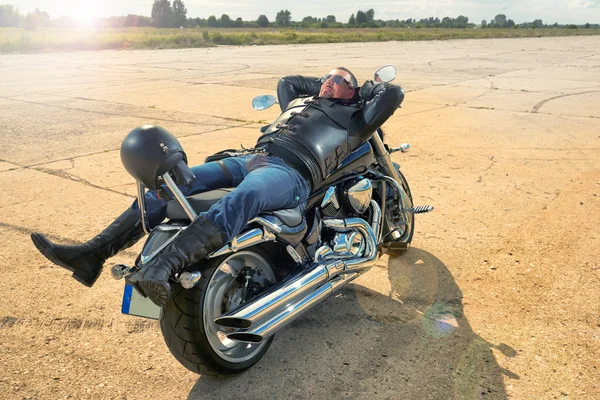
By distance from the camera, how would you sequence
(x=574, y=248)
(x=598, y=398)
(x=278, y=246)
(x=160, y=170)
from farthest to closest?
(x=574, y=248) < (x=278, y=246) < (x=598, y=398) < (x=160, y=170)

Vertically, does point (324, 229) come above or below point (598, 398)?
above

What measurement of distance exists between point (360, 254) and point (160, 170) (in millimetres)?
1503

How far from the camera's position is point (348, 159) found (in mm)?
3715

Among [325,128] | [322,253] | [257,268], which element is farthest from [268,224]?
[325,128]

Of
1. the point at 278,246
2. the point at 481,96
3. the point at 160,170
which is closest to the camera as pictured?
the point at 160,170

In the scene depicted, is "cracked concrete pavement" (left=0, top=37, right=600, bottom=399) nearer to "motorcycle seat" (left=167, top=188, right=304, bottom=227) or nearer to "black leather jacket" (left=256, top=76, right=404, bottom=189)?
"motorcycle seat" (left=167, top=188, right=304, bottom=227)

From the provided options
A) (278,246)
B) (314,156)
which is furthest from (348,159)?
(278,246)

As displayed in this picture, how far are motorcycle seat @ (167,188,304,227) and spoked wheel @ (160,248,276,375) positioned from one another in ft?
0.73

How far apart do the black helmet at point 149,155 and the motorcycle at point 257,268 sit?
23mm

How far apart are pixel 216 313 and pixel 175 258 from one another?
512 millimetres

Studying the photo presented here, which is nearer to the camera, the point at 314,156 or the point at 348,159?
the point at 314,156

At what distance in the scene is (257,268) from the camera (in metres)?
Result: 3.13

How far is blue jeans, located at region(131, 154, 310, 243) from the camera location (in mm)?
2684

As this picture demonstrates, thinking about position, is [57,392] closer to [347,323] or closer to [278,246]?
[278,246]
